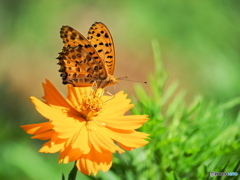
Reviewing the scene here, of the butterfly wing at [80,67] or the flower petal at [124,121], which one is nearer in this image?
the flower petal at [124,121]

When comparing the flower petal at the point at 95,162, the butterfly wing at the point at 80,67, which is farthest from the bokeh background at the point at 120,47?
the flower petal at the point at 95,162

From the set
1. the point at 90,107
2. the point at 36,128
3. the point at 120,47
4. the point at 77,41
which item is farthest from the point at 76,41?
the point at 120,47

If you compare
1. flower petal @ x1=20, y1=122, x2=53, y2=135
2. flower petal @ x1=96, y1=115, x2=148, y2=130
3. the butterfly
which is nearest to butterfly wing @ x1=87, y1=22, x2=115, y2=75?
the butterfly

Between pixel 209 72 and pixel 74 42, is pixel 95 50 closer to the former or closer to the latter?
pixel 74 42

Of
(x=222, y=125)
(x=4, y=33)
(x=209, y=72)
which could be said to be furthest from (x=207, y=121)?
(x=4, y=33)

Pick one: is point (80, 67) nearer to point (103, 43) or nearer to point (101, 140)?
point (103, 43)

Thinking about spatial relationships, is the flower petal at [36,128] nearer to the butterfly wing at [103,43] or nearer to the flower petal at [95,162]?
the flower petal at [95,162]

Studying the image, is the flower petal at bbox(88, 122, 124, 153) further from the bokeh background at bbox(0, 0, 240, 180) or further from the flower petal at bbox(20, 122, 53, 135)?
the bokeh background at bbox(0, 0, 240, 180)
